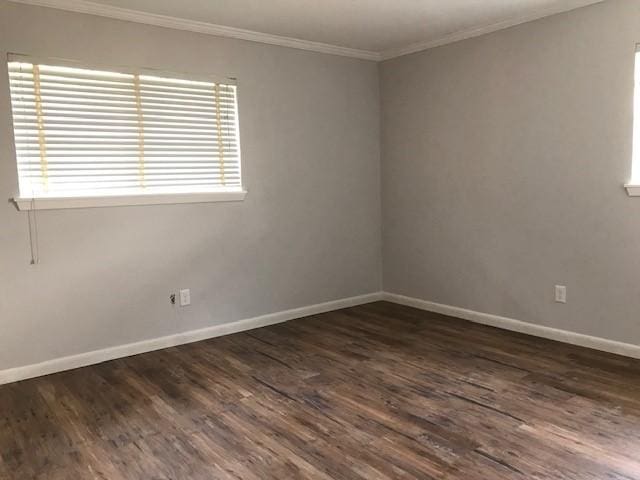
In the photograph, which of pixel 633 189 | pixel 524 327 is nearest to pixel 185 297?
pixel 524 327

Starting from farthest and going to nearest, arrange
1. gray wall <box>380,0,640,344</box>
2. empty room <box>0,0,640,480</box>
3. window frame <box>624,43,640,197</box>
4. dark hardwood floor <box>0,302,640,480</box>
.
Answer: gray wall <box>380,0,640,344</box> → window frame <box>624,43,640,197</box> → empty room <box>0,0,640,480</box> → dark hardwood floor <box>0,302,640,480</box>

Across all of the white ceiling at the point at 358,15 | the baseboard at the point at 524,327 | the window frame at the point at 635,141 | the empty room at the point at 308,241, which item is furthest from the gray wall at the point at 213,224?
the window frame at the point at 635,141

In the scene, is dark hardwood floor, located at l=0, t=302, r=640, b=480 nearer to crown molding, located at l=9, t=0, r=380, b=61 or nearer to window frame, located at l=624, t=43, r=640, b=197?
window frame, located at l=624, t=43, r=640, b=197

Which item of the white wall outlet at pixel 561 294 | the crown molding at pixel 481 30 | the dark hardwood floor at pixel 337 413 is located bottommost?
the dark hardwood floor at pixel 337 413

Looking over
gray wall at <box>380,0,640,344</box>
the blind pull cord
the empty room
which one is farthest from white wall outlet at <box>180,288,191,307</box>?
gray wall at <box>380,0,640,344</box>

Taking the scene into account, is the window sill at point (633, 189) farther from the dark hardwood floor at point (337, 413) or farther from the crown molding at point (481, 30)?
the crown molding at point (481, 30)

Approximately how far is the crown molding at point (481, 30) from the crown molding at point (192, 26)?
0.26 m

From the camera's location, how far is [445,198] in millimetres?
4449

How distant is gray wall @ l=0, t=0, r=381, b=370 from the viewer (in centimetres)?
327

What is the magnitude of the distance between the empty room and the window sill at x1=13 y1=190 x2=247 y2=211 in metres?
0.02

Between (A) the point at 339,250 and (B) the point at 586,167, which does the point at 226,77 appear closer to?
(A) the point at 339,250

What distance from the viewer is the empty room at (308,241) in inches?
98.0

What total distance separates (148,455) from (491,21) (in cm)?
361

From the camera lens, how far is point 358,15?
3.64 metres
